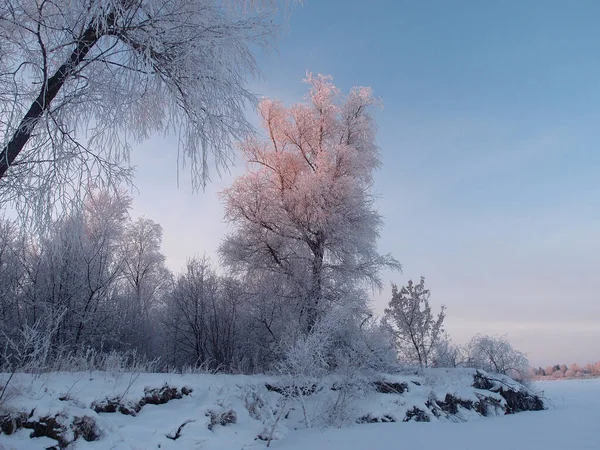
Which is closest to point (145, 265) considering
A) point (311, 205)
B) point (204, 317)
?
point (204, 317)

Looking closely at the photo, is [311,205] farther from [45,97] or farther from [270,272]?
[45,97]

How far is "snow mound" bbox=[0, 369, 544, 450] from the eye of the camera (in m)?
6.37

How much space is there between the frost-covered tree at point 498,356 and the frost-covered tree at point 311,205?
8270 mm

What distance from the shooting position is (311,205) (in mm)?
15391

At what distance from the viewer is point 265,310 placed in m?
15.3

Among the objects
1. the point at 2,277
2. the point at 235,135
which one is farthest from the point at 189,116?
the point at 2,277

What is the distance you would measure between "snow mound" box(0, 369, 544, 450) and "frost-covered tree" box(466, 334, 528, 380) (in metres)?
7.35

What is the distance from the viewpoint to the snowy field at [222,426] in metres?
6.60

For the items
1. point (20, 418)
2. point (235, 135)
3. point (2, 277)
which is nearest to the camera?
point (235, 135)

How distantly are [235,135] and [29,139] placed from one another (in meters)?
2.40

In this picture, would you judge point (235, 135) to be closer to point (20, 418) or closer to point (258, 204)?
point (20, 418)

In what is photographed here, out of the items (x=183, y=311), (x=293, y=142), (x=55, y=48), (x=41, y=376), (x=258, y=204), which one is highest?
(x=293, y=142)

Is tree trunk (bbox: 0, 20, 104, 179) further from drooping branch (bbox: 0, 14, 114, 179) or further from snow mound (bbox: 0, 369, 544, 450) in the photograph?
snow mound (bbox: 0, 369, 544, 450)

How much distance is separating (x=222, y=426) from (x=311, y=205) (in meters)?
8.72
